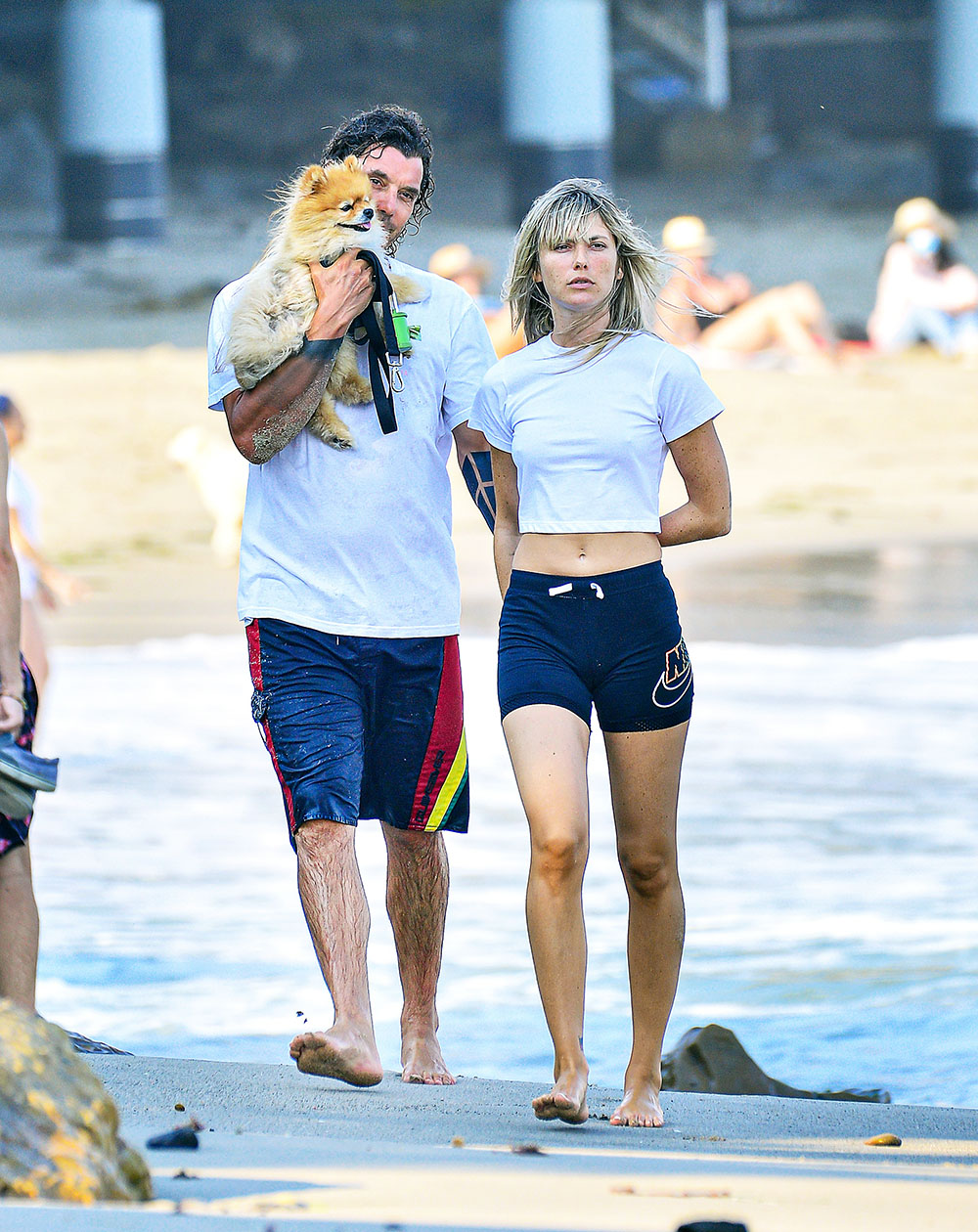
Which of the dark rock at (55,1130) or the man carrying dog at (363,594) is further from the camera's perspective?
the man carrying dog at (363,594)

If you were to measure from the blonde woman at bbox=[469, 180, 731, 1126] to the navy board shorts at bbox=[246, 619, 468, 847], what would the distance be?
0.32 m

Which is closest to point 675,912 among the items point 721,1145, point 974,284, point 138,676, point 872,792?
point 721,1145

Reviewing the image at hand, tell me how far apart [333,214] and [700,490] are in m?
0.94

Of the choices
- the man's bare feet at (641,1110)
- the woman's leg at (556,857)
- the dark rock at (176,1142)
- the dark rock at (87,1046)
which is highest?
the woman's leg at (556,857)

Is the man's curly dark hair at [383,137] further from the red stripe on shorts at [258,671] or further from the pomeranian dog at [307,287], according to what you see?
the red stripe on shorts at [258,671]

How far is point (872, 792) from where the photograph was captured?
8.32m

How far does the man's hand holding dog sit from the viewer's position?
13.8 ft

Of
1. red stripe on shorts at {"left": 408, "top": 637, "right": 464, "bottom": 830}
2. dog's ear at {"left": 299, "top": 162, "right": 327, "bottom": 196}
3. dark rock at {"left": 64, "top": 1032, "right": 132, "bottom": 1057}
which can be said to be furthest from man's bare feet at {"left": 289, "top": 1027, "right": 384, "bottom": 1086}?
dog's ear at {"left": 299, "top": 162, "right": 327, "bottom": 196}

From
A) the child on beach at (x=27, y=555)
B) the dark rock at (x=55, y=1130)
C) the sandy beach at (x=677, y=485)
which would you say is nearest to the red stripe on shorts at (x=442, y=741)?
the dark rock at (x=55, y=1130)

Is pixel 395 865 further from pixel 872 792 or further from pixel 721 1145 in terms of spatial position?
pixel 872 792

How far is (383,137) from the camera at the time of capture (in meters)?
4.37

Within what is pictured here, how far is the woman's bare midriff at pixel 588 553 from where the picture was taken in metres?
4.04

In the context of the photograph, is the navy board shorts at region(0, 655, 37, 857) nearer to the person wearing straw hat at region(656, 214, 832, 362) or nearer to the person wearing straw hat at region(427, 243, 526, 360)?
the person wearing straw hat at region(427, 243, 526, 360)

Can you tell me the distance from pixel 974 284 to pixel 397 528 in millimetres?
16604
